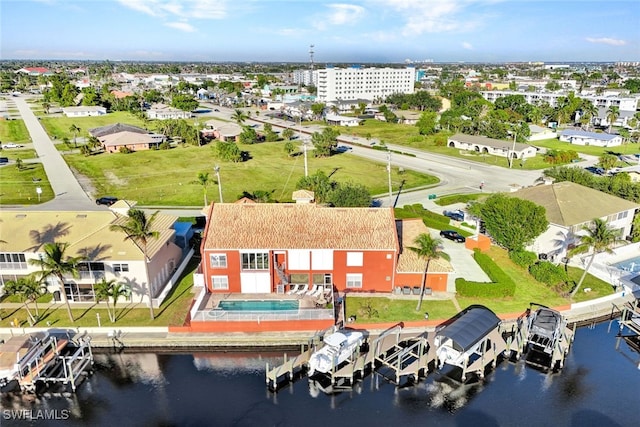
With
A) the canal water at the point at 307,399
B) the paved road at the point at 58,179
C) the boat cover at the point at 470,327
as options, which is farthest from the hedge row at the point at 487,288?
the paved road at the point at 58,179

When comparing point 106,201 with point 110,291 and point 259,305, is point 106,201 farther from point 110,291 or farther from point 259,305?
point 259,305

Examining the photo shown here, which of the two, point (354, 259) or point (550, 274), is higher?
point (354, 259)

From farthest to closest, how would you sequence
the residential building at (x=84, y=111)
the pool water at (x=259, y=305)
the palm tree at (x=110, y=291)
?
the residential building at (x=84, y=111) < the pool water at (x=259, y=305) < the palm tree at (x=110, y=291)

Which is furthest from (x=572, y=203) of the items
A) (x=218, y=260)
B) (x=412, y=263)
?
(x=218, y=260)

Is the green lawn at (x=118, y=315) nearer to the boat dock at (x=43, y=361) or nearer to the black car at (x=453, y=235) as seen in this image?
the boat dock at (x=43, y=361)

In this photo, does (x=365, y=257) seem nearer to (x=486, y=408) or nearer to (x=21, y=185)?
(x=486, y=408)
